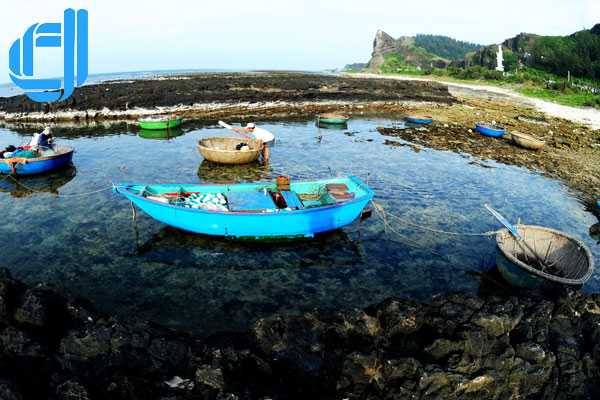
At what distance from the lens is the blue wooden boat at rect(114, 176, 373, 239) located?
1323cm

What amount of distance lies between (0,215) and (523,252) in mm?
21095

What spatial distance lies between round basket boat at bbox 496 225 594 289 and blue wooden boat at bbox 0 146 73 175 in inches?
887

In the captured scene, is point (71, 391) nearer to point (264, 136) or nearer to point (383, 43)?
point (264, 136)

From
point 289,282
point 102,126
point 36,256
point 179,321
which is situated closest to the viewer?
point 179,321

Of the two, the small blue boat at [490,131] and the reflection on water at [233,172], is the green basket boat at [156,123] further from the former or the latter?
the small blue boat at [490,131]

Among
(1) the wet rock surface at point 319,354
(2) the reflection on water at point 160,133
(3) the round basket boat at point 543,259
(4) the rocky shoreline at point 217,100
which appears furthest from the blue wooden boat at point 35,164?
(3) the round basket boat at point 543,259

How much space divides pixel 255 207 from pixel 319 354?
7.46m

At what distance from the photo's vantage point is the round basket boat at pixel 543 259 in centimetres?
1041

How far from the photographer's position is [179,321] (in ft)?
33.4

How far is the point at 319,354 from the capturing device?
752 centimetres

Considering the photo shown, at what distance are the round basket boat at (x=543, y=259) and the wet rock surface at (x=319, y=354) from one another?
1.60 meters

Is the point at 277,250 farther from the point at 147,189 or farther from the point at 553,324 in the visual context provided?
the point at 553,324

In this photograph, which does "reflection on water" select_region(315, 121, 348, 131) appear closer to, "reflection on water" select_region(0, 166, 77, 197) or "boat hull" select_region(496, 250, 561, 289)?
"reflection on water" select_region(0, 166, 77, 197)

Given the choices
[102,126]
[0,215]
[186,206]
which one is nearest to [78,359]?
[186,206]
